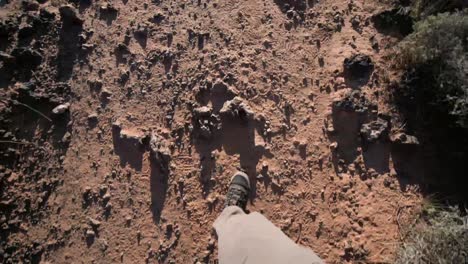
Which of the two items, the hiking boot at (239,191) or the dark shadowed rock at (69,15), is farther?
the dark shadowed rock at (69,15)

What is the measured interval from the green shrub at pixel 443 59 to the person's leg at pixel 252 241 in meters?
1.27

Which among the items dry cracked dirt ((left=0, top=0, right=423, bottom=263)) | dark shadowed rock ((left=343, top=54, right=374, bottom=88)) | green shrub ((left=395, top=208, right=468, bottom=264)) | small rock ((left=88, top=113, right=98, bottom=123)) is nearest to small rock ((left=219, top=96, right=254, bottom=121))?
dry cracked dirt ((left=0, top=0, right=423, bottom=263))

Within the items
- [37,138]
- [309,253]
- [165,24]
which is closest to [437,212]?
[309,253]

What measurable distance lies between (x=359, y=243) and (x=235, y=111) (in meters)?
1.15

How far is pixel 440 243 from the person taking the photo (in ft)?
7.42

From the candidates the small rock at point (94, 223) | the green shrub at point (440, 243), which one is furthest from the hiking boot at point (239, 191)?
the green shrub at point (440, 243)

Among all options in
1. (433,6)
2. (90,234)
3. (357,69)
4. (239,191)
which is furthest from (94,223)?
(433,6)

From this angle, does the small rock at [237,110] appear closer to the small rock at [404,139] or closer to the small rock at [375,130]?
the small rock at [375,130]

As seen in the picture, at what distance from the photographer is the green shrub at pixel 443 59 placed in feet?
8.09

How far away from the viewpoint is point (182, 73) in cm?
288

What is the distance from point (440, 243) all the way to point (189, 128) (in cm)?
166

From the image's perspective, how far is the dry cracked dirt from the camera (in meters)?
2.57

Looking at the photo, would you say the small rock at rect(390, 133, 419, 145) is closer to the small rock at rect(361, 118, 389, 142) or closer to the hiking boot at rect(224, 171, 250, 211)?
the small rock at rect(361, 118, 389, 142)

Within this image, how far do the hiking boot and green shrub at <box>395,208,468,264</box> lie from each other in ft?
3.15
